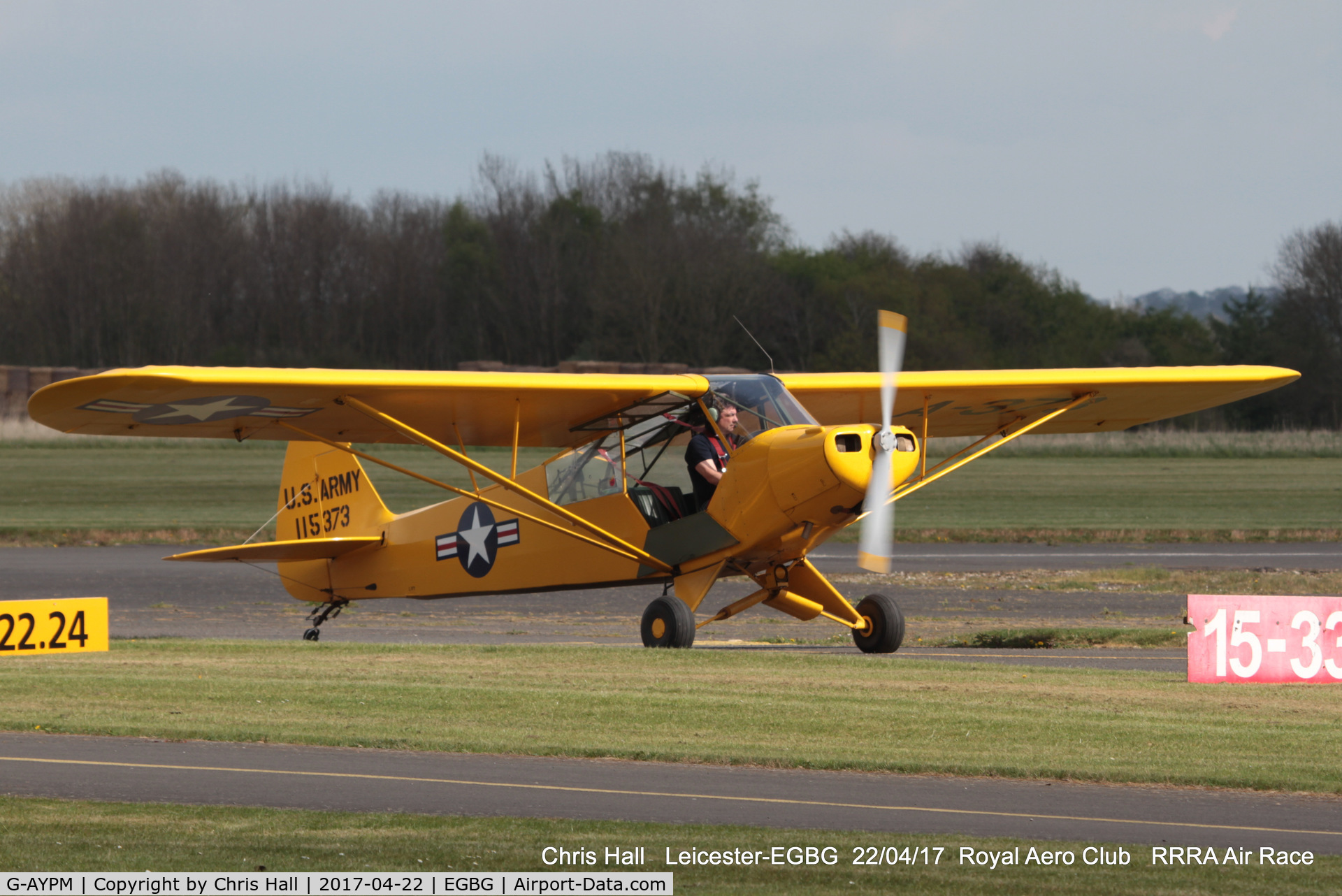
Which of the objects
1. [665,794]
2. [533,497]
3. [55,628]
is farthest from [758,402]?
[55,628]

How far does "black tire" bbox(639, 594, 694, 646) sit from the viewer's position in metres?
12.6

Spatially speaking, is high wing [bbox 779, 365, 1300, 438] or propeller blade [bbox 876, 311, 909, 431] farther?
high wing [bbox 779, 365, 1300, 438]

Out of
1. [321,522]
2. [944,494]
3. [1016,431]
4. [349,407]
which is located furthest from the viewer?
[944,494]

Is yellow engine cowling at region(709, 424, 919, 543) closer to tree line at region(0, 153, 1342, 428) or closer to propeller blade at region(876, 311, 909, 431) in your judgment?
propeller blade at region(876, 311, 909, 431)

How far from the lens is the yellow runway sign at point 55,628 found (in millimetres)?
12836

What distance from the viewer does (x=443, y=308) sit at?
7244 cm

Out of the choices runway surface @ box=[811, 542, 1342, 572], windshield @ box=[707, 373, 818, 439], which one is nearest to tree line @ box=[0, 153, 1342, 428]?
runway surface @ box=[811, 542, 1342, 572]

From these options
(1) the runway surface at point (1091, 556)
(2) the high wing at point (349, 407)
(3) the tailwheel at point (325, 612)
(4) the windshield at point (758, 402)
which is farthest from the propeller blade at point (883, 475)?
(1) the runway surface at point (1091, 556)

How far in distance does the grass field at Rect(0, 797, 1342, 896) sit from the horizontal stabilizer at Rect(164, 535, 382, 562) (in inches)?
337

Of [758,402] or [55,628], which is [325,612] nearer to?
[55,628]

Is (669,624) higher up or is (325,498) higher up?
(325,498)

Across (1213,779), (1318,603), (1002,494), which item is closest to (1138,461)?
(1002,494)

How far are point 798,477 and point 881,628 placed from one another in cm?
226

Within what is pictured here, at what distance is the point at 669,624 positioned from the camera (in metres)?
12.7
